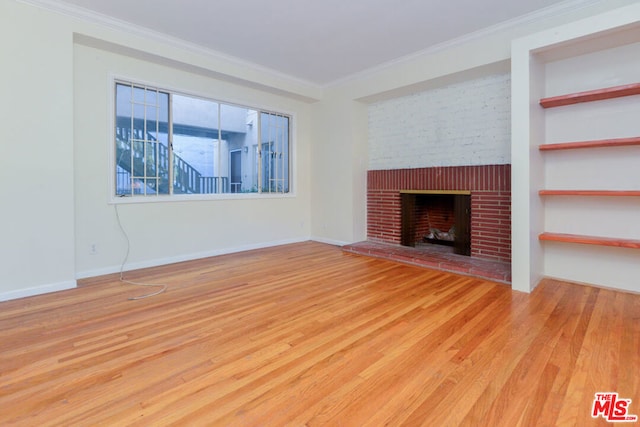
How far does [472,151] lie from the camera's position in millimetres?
4055

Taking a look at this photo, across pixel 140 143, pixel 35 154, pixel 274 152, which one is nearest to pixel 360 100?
pixel 274 152

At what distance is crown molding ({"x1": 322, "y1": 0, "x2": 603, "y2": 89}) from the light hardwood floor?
2687 mm

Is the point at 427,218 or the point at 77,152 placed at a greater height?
the point at 77,152

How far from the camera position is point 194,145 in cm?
441

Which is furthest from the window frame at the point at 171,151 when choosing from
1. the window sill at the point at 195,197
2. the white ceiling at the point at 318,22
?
the white ceiling at the point at 318,22

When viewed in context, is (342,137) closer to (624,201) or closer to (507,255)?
(507,255)

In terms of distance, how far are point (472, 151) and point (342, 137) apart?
2.03 meters

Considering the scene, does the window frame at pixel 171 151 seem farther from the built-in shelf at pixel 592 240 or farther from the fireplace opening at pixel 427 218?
the built-in shelf at pixel 592 240

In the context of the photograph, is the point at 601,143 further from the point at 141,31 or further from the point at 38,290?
the point at 38,290

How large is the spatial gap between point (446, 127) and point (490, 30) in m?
1.20

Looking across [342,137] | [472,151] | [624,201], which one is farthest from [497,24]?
[342,137]

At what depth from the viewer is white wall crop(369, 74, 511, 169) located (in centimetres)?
381

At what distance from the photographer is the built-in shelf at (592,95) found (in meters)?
2.62

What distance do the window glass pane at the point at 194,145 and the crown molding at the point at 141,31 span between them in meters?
0.65
